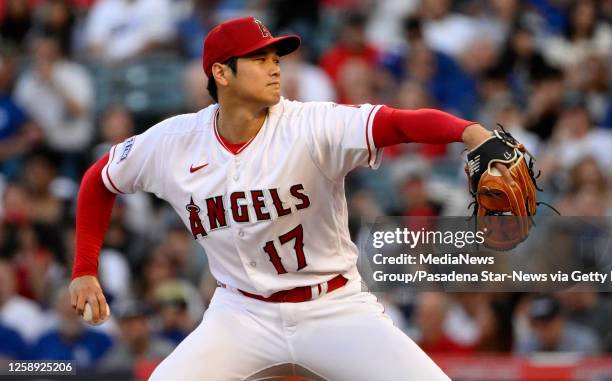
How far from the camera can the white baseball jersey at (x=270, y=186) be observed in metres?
4.28

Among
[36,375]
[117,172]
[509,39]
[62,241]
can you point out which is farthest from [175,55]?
[117,172]

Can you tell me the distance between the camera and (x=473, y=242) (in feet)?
14.9

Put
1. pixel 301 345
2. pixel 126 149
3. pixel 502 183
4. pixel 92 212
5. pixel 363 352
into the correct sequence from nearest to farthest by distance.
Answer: pixel 502 183 < pixel 363 352 < pixel 301 345 < pixel 126 149 < pixel 92 212

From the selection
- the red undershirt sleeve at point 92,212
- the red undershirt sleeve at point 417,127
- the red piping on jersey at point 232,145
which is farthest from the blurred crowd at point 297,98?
the red undershirt sleeve at point 417,127

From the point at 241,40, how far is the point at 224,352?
119 cm

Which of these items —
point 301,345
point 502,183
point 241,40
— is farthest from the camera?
point 241,40

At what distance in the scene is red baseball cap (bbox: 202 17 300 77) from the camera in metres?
4.38

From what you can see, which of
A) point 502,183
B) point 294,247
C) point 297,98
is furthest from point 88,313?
point 297,98

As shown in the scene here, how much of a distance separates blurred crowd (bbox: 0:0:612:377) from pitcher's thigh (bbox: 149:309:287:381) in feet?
8.48

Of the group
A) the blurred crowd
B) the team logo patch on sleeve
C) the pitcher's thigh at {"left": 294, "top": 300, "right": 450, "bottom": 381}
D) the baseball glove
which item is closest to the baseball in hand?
the team logo patch on sleeve

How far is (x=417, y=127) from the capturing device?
393 centimetres

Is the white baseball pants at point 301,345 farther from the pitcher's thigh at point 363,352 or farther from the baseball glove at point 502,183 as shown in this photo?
the baseball glove at point 502,183

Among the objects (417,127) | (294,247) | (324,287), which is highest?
(417,127)

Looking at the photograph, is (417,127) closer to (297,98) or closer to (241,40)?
(241,40)
